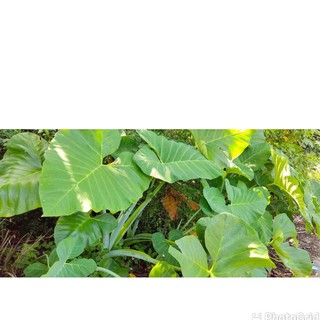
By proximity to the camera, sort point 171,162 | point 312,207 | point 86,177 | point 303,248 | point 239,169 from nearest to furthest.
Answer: point 86,177 < point 171,162 < point 239,169 < point 312,207 < point 303,248

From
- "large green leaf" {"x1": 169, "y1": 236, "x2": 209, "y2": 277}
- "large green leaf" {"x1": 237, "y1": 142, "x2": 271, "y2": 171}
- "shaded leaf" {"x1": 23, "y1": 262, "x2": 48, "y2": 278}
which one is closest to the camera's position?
"large green leaf" {"x1": 169, "y1": 236, "x2": 209, "y2": 277}

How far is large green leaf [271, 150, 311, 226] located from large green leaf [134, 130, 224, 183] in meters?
0.51

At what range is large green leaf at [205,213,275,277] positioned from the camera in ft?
4.58

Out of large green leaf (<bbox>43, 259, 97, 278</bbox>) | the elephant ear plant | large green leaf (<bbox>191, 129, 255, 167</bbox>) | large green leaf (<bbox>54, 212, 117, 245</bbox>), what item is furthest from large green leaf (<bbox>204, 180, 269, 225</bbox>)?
large green leaf (<bbox>43, 259, 97, 278</bbox>)

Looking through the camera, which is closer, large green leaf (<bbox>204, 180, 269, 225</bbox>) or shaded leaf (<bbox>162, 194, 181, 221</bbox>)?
large green leaf (<bbox>204, 180, 269, 225</bbox>)

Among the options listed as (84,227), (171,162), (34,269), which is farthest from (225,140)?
(34,269)

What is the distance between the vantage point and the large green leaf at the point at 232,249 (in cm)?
139

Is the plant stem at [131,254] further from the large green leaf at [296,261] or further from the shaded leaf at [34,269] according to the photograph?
the large green leaf at [296,261]

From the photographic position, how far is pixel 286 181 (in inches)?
80.4

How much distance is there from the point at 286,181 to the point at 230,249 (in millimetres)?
798

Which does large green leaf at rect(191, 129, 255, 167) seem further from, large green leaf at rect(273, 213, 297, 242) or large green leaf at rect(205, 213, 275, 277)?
large green leaf at rect(205, 213, 275, 277)

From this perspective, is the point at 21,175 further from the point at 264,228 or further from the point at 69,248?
the point at 264,228
